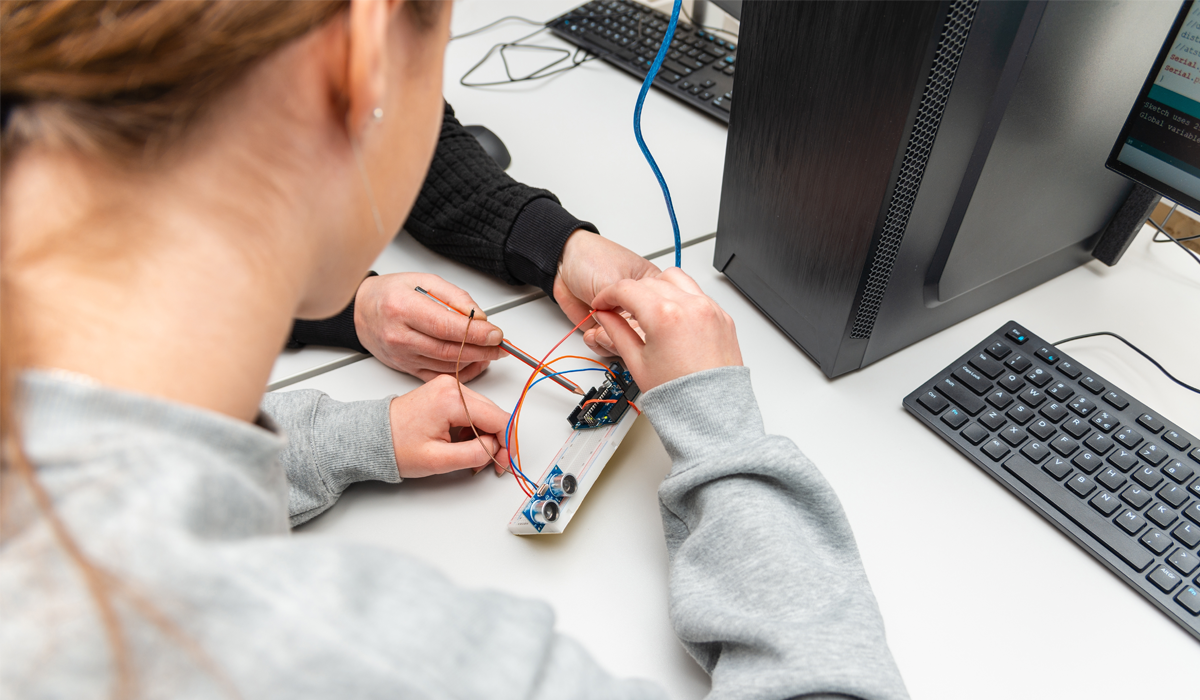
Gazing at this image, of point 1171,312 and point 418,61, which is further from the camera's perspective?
point 1171,312

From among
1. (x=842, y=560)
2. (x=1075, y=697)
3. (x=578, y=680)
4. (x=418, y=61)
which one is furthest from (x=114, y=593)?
(x=1075, y=697)

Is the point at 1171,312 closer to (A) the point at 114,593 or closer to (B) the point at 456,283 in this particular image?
(B) the point at 456,283

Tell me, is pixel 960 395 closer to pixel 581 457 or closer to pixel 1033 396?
pixel 1033 396

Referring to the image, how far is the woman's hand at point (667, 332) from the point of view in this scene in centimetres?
58

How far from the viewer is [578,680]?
35 cm

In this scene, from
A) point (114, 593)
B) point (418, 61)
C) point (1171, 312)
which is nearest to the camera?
point (114, 593)

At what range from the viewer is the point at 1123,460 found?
0.57 metres

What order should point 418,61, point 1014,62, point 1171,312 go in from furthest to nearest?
point 1171,312
point 1014,62
point 418,61

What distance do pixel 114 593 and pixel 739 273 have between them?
0.65 m

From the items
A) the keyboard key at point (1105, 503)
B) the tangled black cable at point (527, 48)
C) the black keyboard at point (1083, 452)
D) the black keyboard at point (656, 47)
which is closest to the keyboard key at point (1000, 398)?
the black keyboard at point (1083, 452)

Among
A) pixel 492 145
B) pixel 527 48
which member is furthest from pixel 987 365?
pixel 527 48

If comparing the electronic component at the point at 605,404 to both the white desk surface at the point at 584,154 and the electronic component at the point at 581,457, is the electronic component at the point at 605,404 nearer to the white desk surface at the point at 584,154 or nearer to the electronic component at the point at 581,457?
the electronic component at the point at 581,457

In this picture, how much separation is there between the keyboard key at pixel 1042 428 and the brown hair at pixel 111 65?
0.65 meters

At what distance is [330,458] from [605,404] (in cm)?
24
